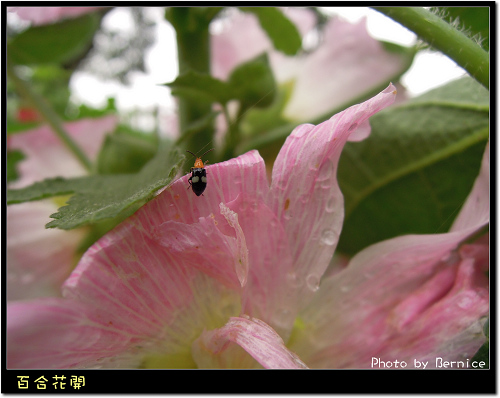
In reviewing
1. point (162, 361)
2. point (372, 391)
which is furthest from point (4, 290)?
point (372, 391)

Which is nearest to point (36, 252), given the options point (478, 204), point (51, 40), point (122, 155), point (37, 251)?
point (37, 251)

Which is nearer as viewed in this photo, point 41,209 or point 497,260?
point 497,260

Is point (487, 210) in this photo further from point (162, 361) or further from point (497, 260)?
point (162, 361)

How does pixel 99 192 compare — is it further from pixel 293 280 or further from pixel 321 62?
pixel 321 62

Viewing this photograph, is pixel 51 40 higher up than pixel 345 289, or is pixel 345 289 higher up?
pixel 51 40

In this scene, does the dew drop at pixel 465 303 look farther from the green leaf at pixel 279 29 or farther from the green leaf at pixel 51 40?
Answer: the green leaf at pixel 51 40

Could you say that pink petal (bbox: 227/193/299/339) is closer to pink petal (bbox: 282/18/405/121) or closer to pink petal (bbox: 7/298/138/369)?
pink petal (bbox: 7/298/138/369)
